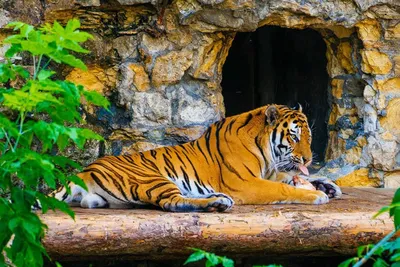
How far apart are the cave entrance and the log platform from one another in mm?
2330

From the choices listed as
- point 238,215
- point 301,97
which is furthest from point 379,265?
point 301,97

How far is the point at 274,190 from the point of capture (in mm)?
5805

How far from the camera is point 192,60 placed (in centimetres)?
648

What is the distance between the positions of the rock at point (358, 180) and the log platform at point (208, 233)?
5.80 feet

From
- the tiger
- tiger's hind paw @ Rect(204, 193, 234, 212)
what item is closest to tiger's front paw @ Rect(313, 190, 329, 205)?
the tiger

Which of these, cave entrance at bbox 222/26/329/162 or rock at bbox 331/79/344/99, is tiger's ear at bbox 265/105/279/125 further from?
cave entrance at bbox 222/26/329/162

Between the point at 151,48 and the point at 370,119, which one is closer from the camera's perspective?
the point at 151,48

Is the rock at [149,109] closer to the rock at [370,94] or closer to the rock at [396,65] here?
the rock at [370,94]

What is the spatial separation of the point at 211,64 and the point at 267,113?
2.07 feet

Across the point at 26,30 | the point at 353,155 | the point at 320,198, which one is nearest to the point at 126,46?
the point at 320,198

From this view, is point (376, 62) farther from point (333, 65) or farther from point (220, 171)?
point (220, 171)

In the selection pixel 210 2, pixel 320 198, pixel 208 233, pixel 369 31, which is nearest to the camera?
pixel 208 233

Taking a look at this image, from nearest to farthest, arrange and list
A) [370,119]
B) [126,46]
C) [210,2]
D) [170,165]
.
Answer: [170,165], [210,2], [126,46], [370,119]

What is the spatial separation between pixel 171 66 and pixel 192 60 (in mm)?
149
